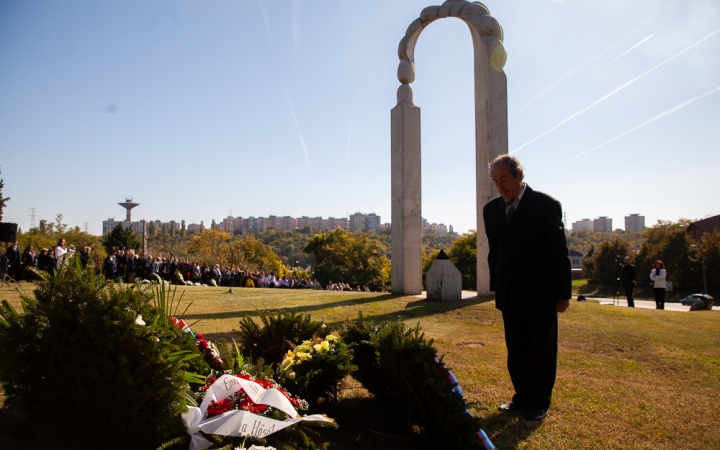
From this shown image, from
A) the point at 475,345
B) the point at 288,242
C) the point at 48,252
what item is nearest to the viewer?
the point at 475,345

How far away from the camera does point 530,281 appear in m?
3.95

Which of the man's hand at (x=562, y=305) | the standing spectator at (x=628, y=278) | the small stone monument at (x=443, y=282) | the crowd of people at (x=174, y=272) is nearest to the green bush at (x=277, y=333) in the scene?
the man's hand at (x=562, y=305)

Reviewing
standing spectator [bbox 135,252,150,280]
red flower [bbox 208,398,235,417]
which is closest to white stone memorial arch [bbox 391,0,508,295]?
red flower [bbox 208,398,235,417]

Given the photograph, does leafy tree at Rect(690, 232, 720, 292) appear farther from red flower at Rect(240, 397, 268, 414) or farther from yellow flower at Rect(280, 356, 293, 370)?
red flower at Rect(240, 397, 268, 414)

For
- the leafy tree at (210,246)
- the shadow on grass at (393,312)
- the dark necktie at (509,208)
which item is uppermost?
the leafy tree at (210,246)

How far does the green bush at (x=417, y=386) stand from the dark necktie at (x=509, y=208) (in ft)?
4.60

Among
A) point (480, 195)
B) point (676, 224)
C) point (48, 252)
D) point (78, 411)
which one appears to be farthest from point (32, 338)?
point (676, 224)

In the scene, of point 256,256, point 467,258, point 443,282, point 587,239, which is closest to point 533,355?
point 443,282

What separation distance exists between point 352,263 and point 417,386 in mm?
51169

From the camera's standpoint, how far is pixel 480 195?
1324 centimetres

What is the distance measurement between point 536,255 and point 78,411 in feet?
11.4

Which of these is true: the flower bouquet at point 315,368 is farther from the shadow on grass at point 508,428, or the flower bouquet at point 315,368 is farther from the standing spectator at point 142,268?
the standing spectator at point 142,268

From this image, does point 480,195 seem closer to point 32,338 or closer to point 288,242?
point 32,338

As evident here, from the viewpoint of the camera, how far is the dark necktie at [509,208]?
4141mm
